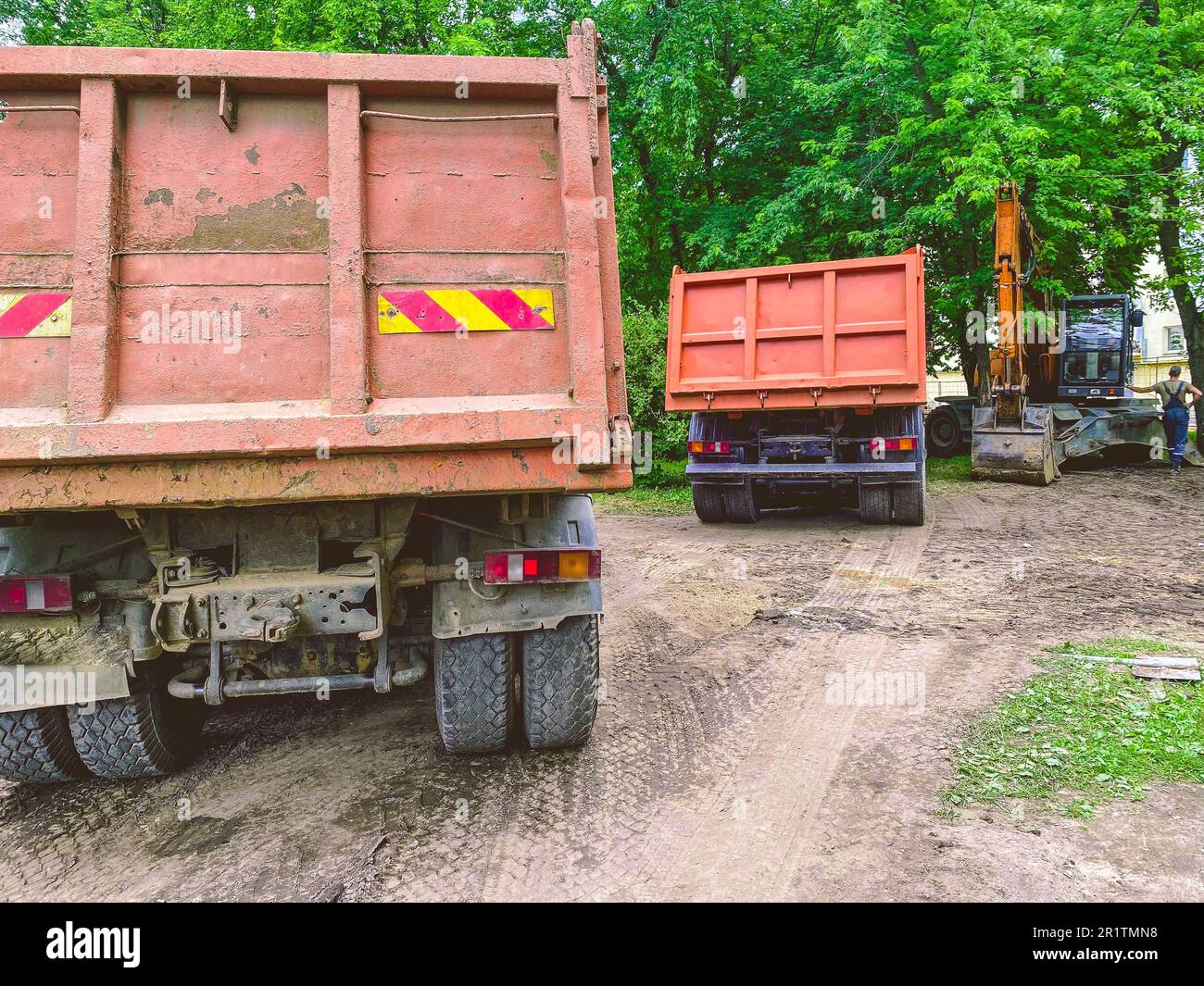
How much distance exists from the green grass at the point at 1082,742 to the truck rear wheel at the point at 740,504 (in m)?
5.00

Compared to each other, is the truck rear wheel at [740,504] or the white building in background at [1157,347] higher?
the white building in background at [1157,347]

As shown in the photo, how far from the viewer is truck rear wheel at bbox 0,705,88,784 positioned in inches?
121

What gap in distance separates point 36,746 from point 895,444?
7.65 m

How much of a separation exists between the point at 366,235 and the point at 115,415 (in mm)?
974

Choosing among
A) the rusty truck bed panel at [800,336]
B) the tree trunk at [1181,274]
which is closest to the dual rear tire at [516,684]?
the rusty truck bed panel at [800,336]

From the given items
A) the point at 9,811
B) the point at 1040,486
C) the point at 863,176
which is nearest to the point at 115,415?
the point at 9,811

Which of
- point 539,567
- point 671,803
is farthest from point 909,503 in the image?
point 539,567

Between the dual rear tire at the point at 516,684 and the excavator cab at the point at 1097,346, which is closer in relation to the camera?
the dual rear tire at the point at 516,684

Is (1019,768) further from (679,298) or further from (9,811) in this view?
(679,298)

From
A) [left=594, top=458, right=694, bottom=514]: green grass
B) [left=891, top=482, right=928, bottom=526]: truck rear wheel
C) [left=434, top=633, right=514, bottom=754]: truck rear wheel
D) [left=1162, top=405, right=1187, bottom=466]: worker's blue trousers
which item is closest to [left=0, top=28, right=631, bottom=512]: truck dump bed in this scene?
[left=434, top=633, right=514, bottom=754]: truck rear wheel

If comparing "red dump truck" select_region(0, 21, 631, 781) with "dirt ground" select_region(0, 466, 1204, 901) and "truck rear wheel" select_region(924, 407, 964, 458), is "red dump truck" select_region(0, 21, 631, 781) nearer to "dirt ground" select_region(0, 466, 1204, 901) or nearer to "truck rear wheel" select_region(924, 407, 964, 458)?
"dirt ground" select_region(0, 466, 1204, 901)

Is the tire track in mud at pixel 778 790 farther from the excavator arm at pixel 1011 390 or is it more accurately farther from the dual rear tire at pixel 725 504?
the excavator arm at pixel 1011 390

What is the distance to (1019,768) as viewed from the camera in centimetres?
329

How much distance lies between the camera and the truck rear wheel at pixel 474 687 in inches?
125
